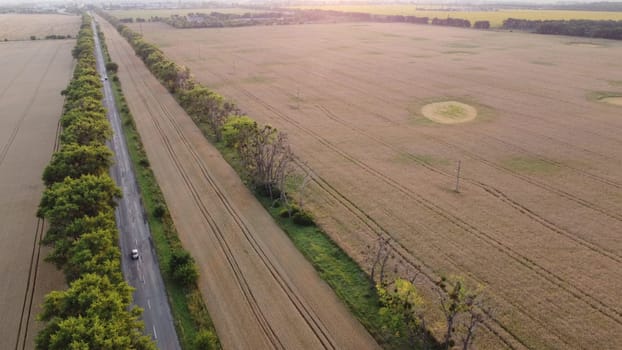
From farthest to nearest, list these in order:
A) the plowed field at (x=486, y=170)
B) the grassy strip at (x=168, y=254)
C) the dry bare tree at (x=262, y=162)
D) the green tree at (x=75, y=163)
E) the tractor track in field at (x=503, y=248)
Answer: the dry bare tree at (x=262, y=162)
the green tree at (x=75, y=163)
the plowed field at (x=486, y=170)
the tractor track in field at (x=503, y=248)
the grassy strip at (x=168, y=254)

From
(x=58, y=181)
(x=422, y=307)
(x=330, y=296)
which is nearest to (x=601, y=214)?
(x=422, y=307)

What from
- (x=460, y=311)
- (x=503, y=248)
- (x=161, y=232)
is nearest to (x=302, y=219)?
(x=161, y=232)

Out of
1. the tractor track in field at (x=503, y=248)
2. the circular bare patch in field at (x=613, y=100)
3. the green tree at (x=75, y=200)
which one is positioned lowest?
the tractor track in field at (x=503, y=248)

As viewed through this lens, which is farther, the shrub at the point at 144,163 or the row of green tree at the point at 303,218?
the shrub at the point at 144,163

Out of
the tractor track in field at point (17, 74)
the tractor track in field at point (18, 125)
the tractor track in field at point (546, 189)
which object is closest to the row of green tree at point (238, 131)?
the tractor track in field at point (546, 189)

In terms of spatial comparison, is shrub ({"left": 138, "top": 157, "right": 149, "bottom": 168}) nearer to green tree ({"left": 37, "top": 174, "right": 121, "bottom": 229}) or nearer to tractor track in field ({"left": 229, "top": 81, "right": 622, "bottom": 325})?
green tree ({"left": 37, "top": 174, "right": 121, "bottom": 229})

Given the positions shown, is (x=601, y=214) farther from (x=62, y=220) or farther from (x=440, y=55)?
(x=440, y=55)

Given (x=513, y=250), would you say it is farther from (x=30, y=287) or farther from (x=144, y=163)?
(x=144, y=163)

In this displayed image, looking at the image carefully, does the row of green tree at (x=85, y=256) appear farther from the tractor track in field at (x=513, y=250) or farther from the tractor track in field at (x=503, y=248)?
the tractor track in field at (x=503, y=248)

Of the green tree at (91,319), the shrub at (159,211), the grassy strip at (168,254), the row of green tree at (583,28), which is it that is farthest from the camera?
the row of green tree at (583,28)
